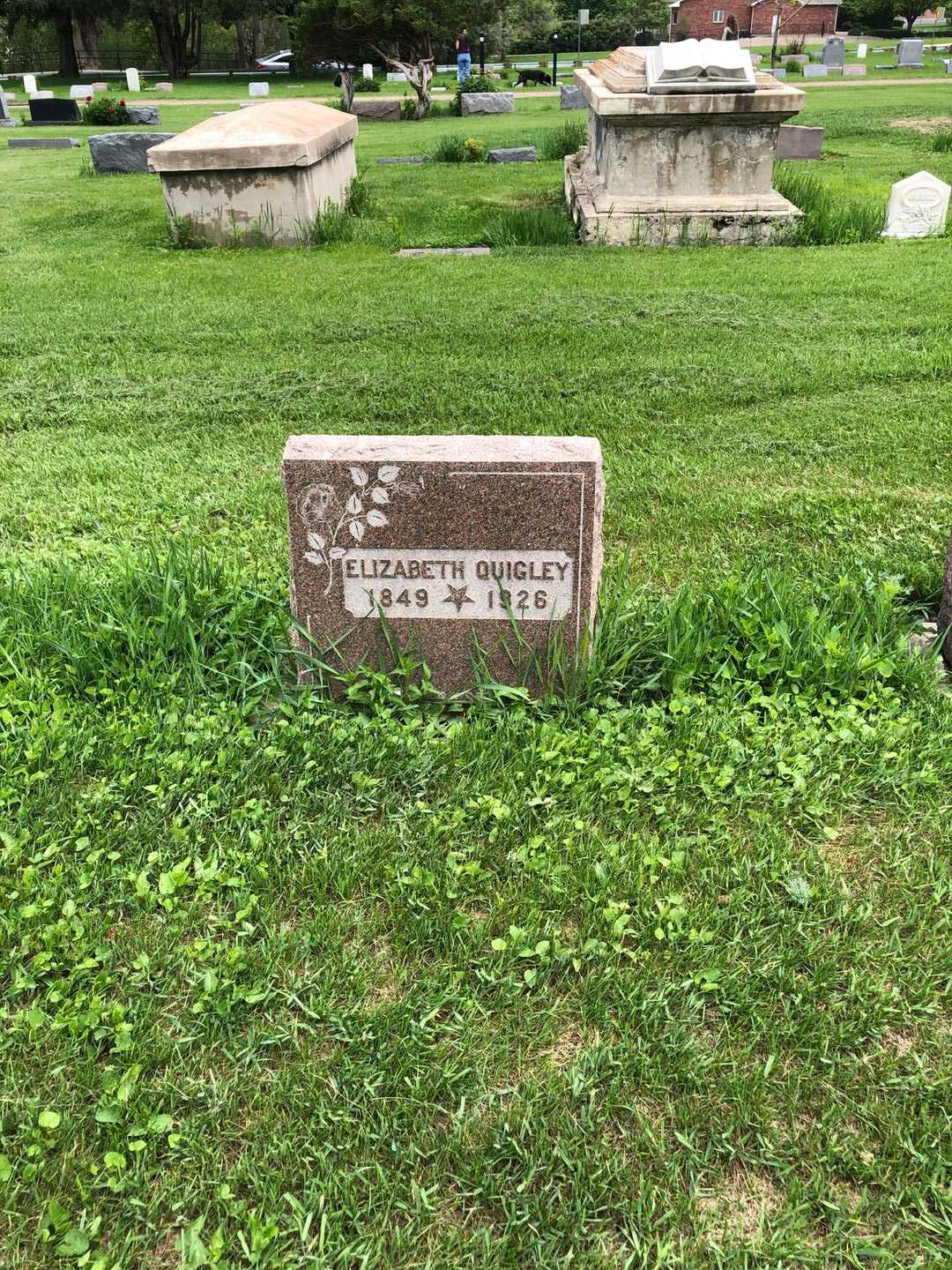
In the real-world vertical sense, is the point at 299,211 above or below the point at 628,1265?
above

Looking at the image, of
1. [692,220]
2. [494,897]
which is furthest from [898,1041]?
[692,220]

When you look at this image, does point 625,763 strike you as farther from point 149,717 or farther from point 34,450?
point 34,450

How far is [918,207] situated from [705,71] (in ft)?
7.28

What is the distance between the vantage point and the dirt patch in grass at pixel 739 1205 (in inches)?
69.4

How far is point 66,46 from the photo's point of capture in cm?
4566

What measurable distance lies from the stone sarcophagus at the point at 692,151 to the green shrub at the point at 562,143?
4953 mm

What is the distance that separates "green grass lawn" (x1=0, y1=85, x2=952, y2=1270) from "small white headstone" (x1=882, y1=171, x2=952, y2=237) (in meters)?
5.04

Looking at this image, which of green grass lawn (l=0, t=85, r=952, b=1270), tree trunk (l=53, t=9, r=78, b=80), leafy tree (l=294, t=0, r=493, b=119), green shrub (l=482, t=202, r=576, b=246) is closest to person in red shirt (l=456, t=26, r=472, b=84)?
leafy tree (l=294, t=0, r=493, b=119)

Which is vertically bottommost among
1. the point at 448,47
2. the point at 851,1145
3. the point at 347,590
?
the point at 851,1145

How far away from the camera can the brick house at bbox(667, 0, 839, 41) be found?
189ft

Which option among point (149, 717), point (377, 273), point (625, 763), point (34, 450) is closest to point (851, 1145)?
point (625, 763)

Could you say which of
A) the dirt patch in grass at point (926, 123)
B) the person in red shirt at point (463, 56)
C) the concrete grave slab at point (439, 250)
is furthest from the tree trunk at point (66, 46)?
the concrete grave slab at point (439, 250)

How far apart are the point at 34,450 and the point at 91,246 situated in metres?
5.72

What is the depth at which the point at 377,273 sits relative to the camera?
8.48 metres
